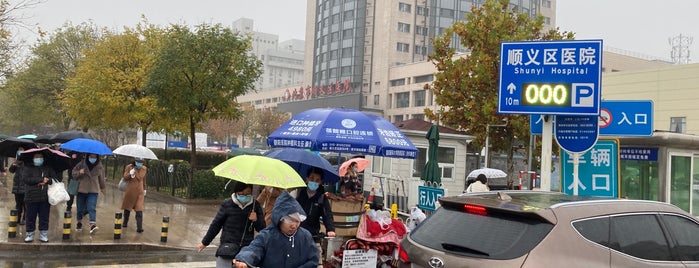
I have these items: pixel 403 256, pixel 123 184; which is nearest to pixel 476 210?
pixel 403 256

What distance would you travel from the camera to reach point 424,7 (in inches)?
3024

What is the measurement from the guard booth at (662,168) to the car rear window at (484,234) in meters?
9.54

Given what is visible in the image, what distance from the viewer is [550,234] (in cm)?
397

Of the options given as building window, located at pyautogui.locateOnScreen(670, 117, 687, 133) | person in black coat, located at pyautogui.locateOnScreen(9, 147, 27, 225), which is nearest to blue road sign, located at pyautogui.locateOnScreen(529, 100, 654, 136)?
person in black coat, located at pyautogui.locateOnScreen(9, 147, 27, 225)

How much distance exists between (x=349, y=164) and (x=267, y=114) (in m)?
65.5

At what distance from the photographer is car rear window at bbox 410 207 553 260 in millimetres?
3953

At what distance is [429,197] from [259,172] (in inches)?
199

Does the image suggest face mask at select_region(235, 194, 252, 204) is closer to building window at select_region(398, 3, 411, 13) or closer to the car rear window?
the car rear window

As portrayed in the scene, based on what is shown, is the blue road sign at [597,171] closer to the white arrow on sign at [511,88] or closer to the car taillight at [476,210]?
the white arrow on sign at [511,88]

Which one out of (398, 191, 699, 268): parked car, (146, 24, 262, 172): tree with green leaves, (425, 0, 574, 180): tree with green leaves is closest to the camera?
(398, 191, 699, 268): parked car

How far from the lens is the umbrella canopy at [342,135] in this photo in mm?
9016

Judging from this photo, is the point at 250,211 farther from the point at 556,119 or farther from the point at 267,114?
the point at 267,114

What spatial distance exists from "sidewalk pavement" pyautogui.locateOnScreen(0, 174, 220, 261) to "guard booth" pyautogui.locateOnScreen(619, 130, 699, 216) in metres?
9.72

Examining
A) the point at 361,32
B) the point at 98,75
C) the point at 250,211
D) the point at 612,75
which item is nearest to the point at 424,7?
the point at 361,32
